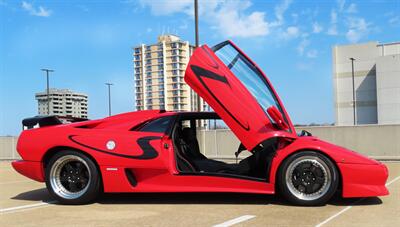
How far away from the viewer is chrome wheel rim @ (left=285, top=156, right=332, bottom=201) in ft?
17.1

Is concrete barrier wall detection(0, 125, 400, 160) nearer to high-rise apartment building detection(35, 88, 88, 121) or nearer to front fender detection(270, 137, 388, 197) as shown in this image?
front fender detection(270, 137, 388, 197)

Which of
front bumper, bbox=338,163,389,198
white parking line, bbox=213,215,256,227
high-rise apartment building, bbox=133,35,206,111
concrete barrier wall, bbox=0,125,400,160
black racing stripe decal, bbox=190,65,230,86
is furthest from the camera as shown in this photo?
high-rise apartment building, bbox=133,35,206,111

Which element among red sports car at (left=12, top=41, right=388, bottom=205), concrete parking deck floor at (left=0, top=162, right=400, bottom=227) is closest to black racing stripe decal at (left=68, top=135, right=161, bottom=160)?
red sports car at (left=12, top=41, right=388, bottom=205)

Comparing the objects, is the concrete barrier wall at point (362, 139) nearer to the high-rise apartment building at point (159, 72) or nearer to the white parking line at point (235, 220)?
the white parking line at point (235, 220)

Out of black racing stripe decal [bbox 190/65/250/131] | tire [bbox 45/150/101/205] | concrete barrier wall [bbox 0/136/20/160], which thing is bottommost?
concrete barrier wall [bbox 0/136/20/160]

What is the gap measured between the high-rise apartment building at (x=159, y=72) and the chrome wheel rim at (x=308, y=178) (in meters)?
68.5

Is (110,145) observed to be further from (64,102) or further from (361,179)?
(64,102)

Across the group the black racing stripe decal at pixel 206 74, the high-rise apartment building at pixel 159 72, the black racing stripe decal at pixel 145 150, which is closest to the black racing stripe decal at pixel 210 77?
the black racing stripe decal at pixel 206 74

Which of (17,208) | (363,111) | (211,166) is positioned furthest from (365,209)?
(363,111)

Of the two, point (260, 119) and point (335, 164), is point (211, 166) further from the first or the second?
point (335, 164)

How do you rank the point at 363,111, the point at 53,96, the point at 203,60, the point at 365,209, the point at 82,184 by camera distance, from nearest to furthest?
the point at 365,209 → the point at 203,60 → the point at 82,184 → the point at 53,96 → the point at 363,111

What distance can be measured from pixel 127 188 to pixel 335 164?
2690 mm

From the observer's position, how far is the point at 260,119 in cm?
527

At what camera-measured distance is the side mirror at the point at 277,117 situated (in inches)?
203
